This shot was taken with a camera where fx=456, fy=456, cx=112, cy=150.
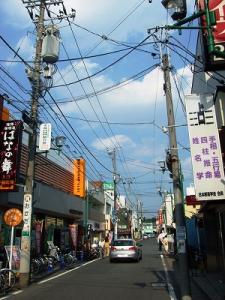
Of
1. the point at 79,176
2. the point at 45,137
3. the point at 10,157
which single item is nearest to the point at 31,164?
the point at 10,157

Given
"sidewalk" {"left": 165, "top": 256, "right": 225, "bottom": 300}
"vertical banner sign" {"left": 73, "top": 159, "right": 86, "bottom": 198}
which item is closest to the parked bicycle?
"sidewalk" {"left": 165, "top": 256, "right": 225, "bottom": 300}

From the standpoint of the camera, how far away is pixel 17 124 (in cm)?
2034

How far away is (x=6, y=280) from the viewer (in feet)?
52.2

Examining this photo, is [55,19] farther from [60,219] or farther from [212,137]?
[60,219]

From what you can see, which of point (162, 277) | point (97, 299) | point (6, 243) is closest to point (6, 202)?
point (6, 243)

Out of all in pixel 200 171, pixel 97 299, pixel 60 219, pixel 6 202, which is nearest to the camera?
pixel 200 171

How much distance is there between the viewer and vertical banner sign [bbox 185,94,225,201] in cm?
1110

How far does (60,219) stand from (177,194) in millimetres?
22981

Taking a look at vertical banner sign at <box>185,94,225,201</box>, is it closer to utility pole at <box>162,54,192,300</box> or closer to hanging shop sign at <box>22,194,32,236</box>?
utility pole at <box>162,54,192,300</box>

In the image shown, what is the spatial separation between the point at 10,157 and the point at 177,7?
13.2 meters

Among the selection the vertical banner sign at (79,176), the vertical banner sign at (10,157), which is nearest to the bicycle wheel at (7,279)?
the vertical banner sign at (10,157)

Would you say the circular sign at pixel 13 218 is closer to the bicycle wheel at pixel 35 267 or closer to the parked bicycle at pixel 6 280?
the parked bicycle at pixel 6 280

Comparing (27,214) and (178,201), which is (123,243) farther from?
(178,201)

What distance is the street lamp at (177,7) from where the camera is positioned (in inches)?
330
